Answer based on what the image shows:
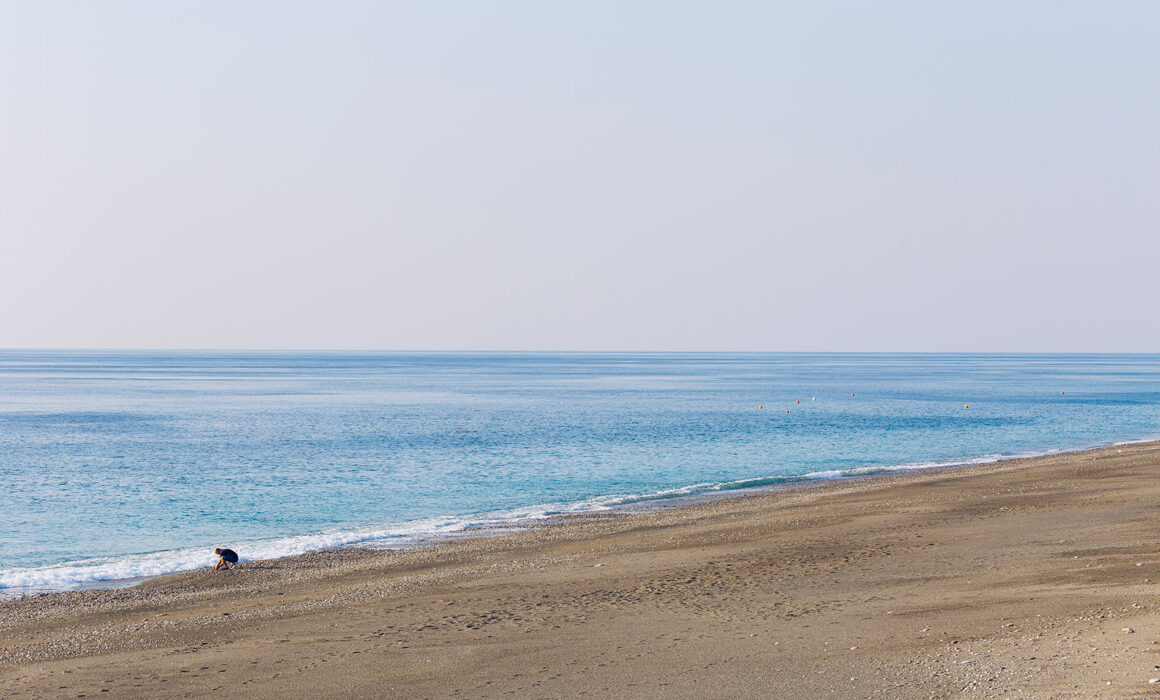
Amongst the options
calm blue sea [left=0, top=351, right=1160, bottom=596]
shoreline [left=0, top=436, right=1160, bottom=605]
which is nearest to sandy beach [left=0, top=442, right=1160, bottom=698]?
shoreline [left=0, top=436, right=1160, bottom=605]

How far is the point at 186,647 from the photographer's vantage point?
44.3 feet

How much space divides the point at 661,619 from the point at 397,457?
111ft

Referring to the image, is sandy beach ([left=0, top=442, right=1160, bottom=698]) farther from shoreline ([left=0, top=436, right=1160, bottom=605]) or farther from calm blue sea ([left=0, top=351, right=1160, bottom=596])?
calm blue sea ([left=0, top=351, right=1160, bottom=596])

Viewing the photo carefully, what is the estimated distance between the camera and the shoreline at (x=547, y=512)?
2009 centimetres

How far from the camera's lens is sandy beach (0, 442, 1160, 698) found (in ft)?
36.8

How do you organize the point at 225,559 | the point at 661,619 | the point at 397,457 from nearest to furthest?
the point at 661,619, the point at 225,559, the point at 397,457

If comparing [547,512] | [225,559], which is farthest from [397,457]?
[225,559]

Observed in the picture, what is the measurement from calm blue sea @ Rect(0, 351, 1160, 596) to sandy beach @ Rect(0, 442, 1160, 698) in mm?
5154

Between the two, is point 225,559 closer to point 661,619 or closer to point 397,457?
point 661,619

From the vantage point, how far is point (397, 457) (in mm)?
46250

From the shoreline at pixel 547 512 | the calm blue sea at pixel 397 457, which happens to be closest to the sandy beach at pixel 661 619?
the shoreline at pixel 547 512

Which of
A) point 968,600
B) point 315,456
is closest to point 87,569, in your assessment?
point 968,600

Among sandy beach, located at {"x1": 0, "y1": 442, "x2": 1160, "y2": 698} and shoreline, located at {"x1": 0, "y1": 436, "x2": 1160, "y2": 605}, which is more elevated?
sandy beach, located at {"x1": 0, "y1": 442, "x2": 1160, "y2": 698}

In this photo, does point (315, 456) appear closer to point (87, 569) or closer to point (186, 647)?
point (87, 569)
